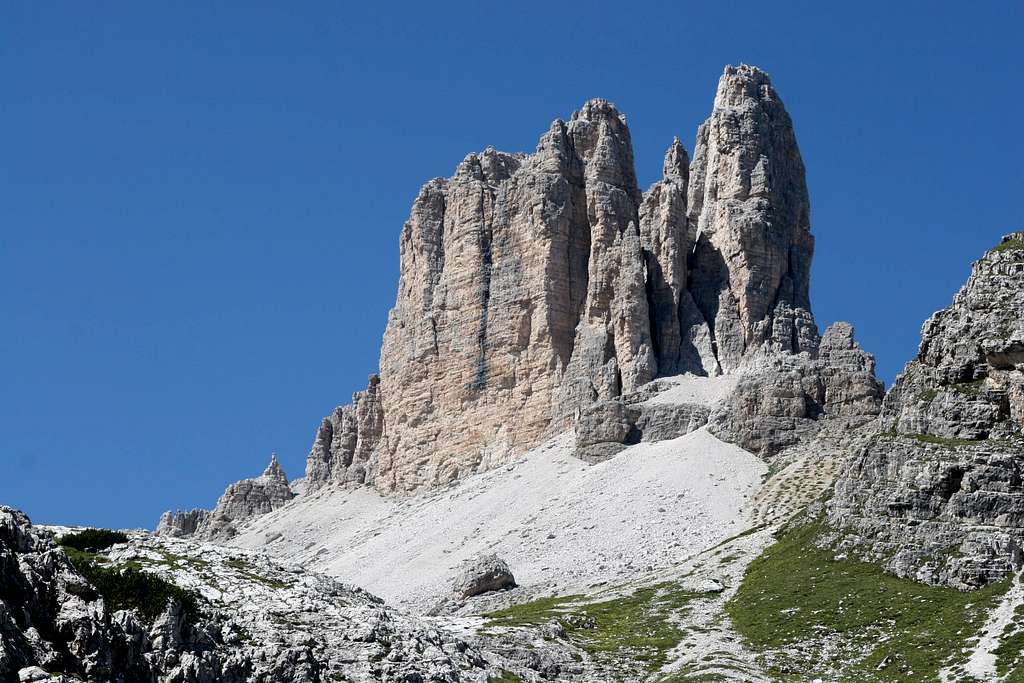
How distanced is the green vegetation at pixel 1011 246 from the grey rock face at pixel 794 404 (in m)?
31.9

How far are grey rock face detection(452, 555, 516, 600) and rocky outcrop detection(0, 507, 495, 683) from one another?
41.7 meters

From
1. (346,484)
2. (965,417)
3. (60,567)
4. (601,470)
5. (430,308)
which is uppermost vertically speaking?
(430,308)

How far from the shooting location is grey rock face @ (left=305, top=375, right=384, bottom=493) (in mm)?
175575

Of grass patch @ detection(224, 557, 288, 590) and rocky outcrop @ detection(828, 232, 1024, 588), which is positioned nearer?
grass patch @ detection(224, 557, 288, 590)

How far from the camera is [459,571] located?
108 meters

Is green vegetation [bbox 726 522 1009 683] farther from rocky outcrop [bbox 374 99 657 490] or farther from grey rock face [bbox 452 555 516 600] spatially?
rocky outcrop [bbox 374 99 657 490]

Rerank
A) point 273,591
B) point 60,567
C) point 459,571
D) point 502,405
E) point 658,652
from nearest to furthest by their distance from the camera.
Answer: point 60,567 < point 273,591 < point 658,652 < point 459,571 < point 502,405

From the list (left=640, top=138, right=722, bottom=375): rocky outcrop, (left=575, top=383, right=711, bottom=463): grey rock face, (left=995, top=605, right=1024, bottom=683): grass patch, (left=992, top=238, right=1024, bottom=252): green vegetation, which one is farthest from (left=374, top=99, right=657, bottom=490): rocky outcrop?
(left=995, top=605, right=1024, bottom=683): grass patch

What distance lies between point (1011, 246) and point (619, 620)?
29324 millimetres

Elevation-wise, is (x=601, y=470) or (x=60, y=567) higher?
(x=601, y=470)

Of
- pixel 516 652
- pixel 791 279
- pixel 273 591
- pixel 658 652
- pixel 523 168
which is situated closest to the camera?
pixel 273 591

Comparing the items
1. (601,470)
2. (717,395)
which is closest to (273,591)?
(601,470)

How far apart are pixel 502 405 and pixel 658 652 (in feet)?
290

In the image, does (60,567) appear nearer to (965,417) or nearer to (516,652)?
(516,652)
